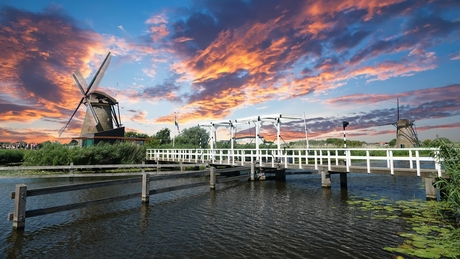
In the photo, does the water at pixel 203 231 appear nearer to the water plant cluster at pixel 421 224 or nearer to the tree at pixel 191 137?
the water plant cluster at pixel 421 224

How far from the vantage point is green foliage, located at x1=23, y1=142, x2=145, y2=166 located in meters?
27.4

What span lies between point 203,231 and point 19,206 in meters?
5.68

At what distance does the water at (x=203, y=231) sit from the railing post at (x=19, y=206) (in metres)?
0.29

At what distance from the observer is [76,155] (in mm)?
27812

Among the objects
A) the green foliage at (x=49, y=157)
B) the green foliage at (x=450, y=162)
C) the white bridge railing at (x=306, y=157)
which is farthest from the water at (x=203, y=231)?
the green foliage at (x=49, y=157)

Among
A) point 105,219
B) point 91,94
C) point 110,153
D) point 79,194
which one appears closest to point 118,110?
point 91,94

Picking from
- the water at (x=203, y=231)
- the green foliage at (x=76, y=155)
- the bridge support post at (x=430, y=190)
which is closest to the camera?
the water at (x=203, y=231)

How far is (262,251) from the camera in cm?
645

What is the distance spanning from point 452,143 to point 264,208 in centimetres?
723

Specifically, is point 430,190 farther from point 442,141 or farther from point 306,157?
point 306,157

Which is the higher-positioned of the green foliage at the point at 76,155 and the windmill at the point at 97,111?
the windmill at the point at 97,111

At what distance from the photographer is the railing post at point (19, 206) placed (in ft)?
25.6

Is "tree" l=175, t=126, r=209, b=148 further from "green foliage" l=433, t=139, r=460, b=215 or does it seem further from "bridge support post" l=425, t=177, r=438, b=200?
"green foliage" l=433, t=139, r=460, b=215

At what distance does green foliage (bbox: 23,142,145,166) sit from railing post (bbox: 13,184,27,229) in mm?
21859
